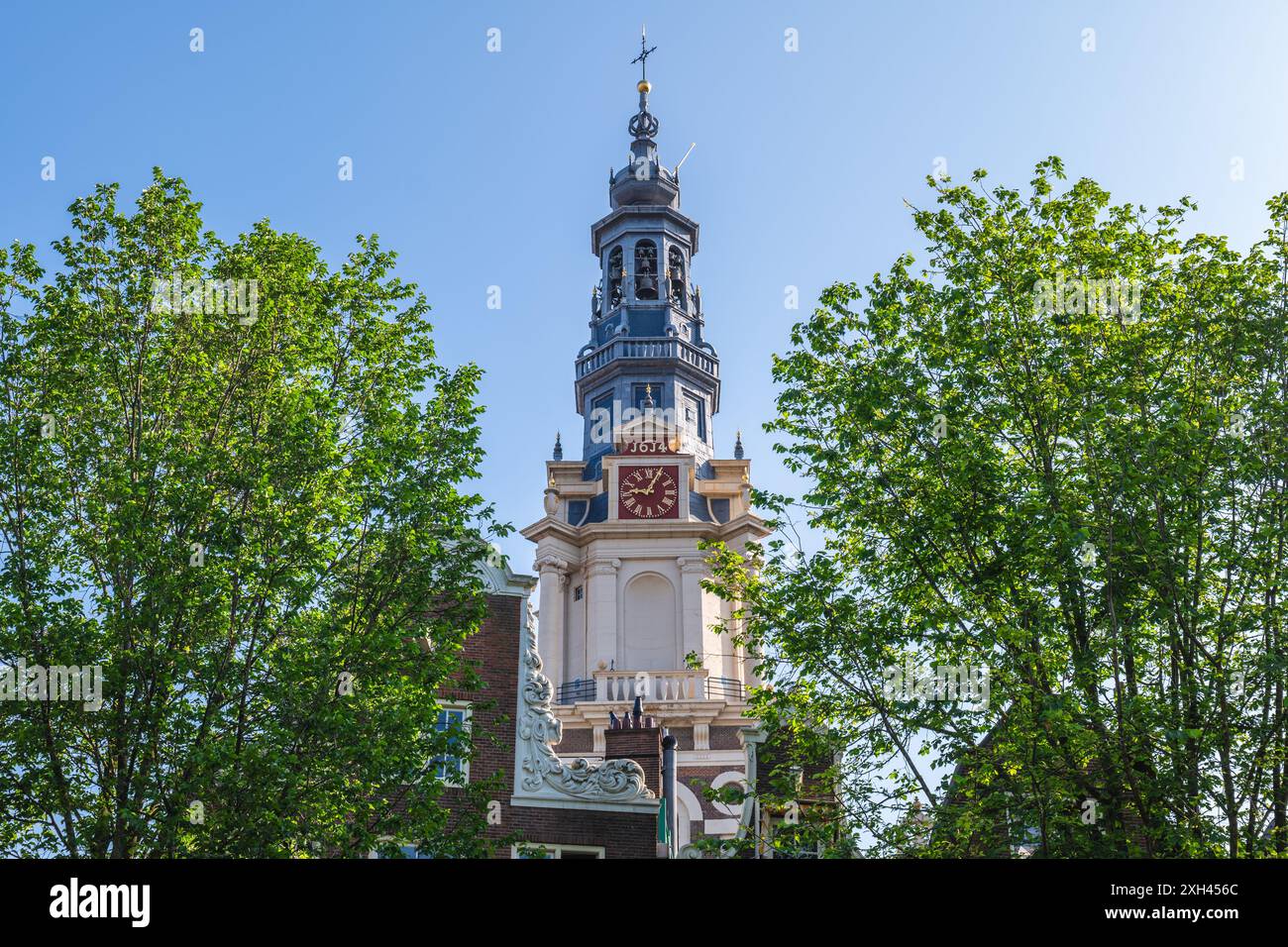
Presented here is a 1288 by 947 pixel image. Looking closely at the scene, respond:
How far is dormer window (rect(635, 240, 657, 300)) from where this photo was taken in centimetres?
7038

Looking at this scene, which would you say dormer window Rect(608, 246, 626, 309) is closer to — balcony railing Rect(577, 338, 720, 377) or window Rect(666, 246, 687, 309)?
window Rect(666, 246, 687, 309)

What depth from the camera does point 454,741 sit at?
27.3m

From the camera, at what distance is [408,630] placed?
82.1 feet

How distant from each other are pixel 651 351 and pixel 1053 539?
150ft

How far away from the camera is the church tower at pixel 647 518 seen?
2116 inches

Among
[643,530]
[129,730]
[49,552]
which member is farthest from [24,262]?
[643,530]

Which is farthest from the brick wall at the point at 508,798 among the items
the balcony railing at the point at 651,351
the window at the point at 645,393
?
the balcony railing at the point at 651,351

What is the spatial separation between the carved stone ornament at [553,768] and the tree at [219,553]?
4471mm

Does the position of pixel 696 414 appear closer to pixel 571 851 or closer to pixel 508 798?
pixel 508 798

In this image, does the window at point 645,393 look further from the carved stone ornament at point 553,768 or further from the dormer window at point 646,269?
the carved stone ornament at point 553,768

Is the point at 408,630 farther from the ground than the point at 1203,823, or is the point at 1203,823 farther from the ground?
the point at 408,630

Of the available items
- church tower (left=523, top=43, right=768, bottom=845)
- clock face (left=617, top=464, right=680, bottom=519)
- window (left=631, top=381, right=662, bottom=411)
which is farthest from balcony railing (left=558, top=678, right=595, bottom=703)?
window (left=631, top=381, right=662, bottom=411)

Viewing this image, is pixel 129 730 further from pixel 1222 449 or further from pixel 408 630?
pixel 1222 449
